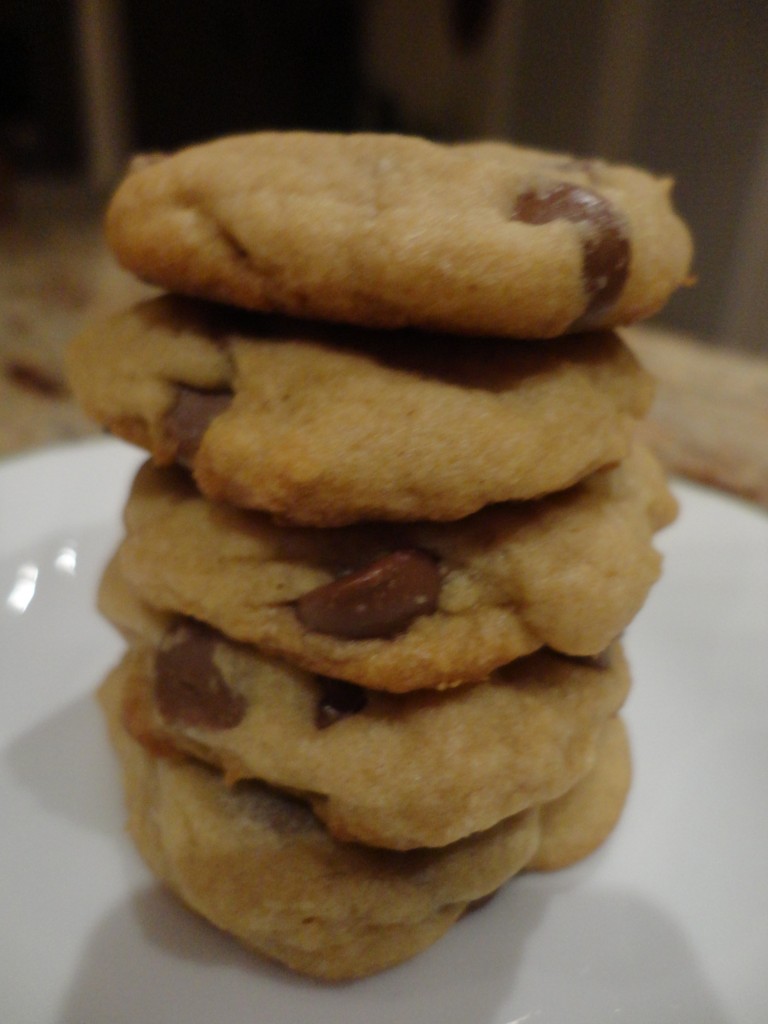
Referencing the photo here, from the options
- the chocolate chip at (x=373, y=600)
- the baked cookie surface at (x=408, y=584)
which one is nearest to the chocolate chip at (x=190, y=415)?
the baked cookie surface at (x=408, y=584)

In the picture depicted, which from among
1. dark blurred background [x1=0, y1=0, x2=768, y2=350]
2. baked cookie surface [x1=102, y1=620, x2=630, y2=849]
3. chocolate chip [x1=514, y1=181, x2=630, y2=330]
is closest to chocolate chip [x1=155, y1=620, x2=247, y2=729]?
baked cookie surface [x1=102, y1=620, x2=630, y2=849]

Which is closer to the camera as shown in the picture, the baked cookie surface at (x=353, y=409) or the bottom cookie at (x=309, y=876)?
the baked cookie surface at (x=353, y=409)

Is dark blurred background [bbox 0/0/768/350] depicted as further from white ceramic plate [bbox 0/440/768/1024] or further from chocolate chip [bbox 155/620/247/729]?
chocolate chip [bbox 155/620/247/729]

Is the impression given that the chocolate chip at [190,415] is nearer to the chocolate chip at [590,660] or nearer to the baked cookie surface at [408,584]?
the baked cookie surface at [408,584]

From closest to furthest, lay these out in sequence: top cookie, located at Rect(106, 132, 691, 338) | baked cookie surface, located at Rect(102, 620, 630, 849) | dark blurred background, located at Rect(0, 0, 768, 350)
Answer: top cookie, located at Rect(106, 132, 691, 338), baked cookie surface, located at Rect(102, 620, 630, 849), dark blurred background, located at Rect(0, 0, 768, 350)

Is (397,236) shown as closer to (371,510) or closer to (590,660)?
(371,510)
